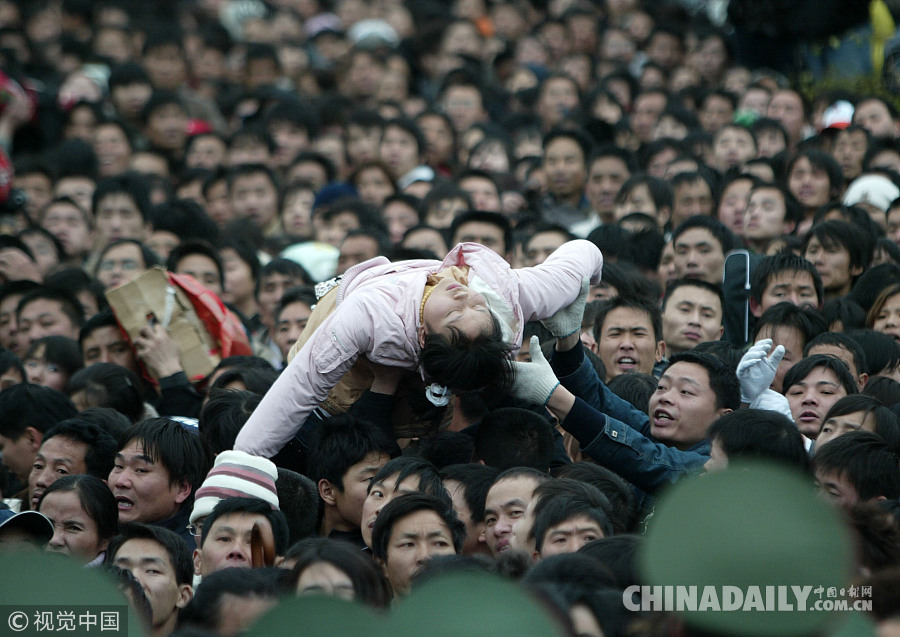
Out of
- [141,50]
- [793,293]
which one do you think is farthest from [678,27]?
[793,293]

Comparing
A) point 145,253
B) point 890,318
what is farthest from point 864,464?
point 145,253

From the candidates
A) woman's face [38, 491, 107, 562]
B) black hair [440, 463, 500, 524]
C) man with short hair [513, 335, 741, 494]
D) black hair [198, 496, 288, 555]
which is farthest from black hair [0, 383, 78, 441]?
man with short hair [513, 335, 741, 494]

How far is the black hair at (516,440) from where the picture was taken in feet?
15.5

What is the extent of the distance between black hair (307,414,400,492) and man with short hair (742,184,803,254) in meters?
3.52

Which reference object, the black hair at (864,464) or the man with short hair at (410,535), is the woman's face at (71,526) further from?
A: the black hair at (864,464)

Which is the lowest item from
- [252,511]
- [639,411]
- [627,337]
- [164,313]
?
[252,511]

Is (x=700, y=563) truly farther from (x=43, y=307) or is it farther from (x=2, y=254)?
(x=2, y=254)

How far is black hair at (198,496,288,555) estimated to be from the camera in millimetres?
4141

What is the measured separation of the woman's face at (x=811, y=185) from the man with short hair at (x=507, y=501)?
164 inches

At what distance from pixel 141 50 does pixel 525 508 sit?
32.8ft

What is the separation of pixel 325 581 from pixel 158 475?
180cm

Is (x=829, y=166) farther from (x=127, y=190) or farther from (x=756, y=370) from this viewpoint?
(x=127, y=190)

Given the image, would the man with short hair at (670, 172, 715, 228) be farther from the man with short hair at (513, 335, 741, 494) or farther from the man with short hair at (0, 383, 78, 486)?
the man with short hair at (0, 383, 78, 486)

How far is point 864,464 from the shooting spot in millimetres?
4238
